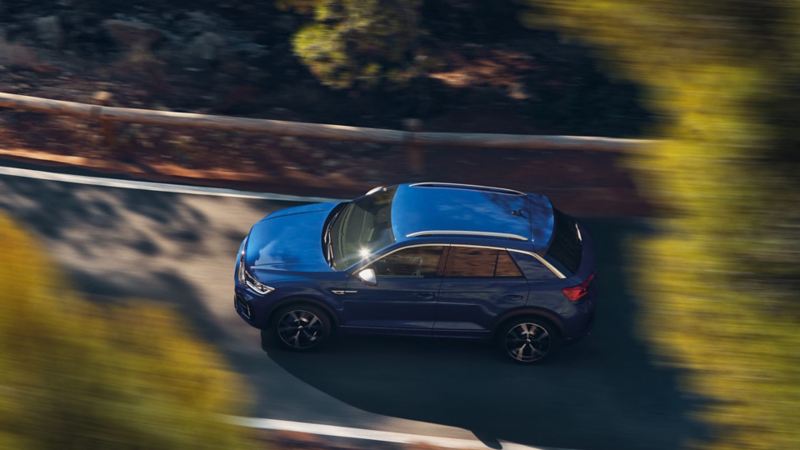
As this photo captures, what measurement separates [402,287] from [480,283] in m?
0.83

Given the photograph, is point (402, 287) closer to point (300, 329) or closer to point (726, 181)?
point (300, 329)

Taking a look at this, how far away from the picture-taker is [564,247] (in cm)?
976

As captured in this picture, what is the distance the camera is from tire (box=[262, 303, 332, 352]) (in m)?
9.77

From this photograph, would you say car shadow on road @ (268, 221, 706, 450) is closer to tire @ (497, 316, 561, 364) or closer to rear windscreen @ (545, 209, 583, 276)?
tire @ (497, 316, 561, 364)

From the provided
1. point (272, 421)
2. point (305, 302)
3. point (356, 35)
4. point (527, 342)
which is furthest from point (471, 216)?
point (356, 35)

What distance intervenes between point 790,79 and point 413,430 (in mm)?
6456

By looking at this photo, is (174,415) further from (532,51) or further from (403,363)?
(532,51)

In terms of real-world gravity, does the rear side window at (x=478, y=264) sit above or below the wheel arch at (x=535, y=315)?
above

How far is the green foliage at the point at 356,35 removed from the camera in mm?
14266

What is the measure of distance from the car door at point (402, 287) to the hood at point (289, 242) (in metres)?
0.48

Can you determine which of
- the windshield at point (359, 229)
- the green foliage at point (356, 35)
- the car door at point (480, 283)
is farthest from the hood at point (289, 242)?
the green foliage at point (356, 35)

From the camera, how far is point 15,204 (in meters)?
12.6

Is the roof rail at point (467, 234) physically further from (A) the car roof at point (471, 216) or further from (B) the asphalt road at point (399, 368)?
(B) the asphalt road at point (399, 368)

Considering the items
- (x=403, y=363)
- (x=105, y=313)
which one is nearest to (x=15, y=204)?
(x=403, y=363)
